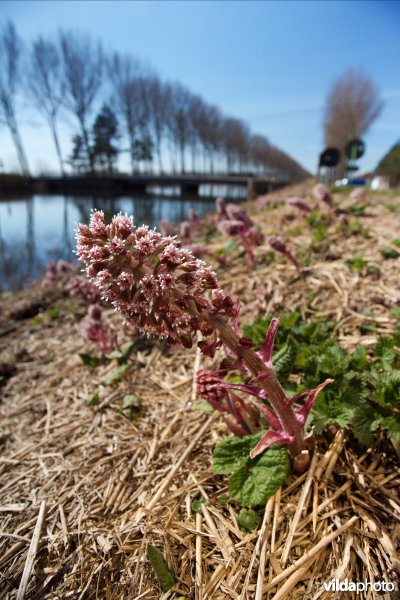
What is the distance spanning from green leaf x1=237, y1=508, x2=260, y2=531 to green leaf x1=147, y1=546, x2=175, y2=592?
0.98 feet

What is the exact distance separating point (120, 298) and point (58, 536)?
1.03m

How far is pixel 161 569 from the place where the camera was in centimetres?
116

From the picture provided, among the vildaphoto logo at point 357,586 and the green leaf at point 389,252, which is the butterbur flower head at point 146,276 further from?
the green leaf at point 389,252

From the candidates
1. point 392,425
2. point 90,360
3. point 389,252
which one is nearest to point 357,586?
point 392,425

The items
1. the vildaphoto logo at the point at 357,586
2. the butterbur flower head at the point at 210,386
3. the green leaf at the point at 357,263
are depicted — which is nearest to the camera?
the vildaphoto logo at the point at 357,586

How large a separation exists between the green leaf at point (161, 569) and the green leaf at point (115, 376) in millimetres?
1215

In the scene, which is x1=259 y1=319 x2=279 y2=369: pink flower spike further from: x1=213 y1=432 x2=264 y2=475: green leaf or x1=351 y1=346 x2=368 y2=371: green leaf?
x1=351 y1=346 x2=368 y2=371: green leaf

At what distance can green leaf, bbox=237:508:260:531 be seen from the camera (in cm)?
129

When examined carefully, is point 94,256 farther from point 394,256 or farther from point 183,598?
point 394,256

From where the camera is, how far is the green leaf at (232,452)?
1.41 metres

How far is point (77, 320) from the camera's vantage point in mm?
3729

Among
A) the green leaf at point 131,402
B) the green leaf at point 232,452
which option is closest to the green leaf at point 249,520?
the green leaf at point 232,452

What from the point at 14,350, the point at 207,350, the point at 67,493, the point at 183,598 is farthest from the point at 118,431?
the point at 14,350

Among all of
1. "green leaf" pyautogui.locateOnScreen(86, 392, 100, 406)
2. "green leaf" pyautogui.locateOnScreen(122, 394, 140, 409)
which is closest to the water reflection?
"green leaf" pyautogui.locateOnScreen(86, 392, 100, 406)
